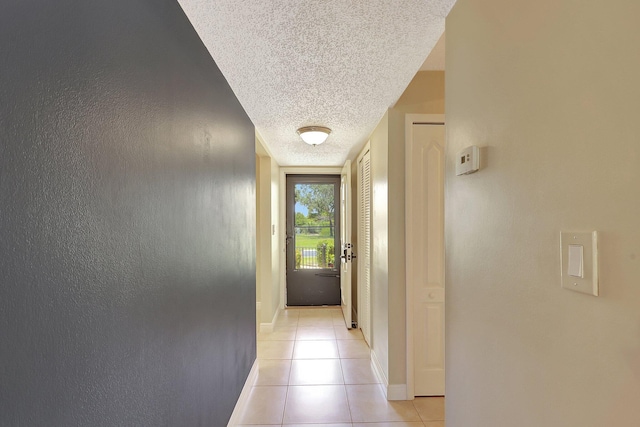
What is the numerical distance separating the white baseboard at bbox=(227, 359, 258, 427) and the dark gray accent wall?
0.68m

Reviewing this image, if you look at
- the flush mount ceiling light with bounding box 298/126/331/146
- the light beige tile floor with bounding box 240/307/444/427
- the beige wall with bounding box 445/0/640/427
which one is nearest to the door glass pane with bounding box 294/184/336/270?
the light beige tile floor with bounding box 240/307/444/427

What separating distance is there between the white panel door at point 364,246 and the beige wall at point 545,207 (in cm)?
210

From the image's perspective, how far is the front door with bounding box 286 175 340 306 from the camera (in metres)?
5.23

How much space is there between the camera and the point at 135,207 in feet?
3.12

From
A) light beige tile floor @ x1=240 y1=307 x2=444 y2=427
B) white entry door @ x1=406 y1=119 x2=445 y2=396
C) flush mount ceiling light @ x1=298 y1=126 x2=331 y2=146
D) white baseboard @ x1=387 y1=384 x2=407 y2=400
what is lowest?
light beige tile floor @ x1=240 y1=307 x2=444 y2=427

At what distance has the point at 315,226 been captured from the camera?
5242mm

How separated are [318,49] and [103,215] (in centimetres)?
126

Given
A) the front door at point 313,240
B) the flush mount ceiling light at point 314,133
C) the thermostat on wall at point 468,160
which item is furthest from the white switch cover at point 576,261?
the front door at point 313,240

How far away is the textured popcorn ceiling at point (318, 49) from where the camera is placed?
4.32 feet

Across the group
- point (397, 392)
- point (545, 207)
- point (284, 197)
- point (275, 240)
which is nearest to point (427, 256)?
point (397, 392)

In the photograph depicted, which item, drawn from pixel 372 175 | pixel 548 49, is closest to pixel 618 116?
pixel 548 49

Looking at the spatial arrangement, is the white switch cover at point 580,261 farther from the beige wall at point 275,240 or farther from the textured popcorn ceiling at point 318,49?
the beige wall at point 275,240

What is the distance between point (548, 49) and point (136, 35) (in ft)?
3.58

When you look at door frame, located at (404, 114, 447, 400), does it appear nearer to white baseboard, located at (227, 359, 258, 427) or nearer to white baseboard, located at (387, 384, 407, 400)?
white baseboard, located at (387, 384, 407, 400)
